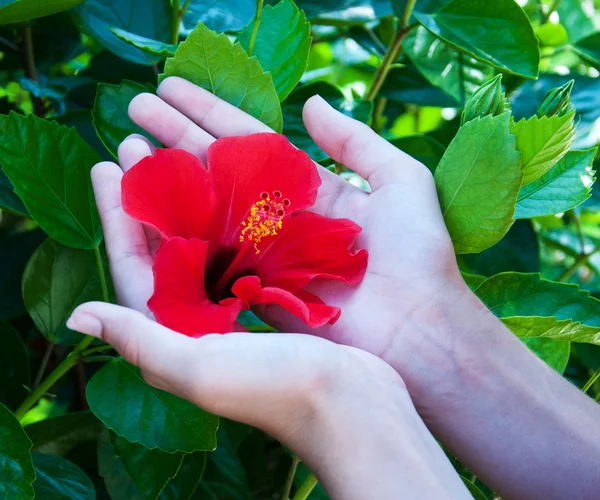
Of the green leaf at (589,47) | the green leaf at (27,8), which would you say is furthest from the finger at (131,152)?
the green leaf at (589,47)

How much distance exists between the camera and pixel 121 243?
3.50ft

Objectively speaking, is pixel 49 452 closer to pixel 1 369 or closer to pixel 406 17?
pixel 1 369

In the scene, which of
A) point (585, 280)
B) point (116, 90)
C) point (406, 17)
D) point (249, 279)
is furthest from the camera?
point (585, 280)

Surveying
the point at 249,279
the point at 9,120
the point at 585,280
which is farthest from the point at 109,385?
the point at 585,280

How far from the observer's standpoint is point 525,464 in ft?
3.48

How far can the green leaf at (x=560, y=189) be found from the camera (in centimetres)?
121

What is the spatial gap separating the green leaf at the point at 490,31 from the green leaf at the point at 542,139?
0.29 metres

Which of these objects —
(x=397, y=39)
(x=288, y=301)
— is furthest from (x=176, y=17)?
(x=288, y=301)

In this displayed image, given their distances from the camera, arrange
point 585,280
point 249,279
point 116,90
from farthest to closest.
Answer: point 585,280, point 116,90, point 249,279

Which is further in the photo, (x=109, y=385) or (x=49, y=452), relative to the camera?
(x=49, y=452)

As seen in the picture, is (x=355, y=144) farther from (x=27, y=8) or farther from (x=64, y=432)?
(x=64, y=432)

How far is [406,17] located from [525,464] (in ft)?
2.67

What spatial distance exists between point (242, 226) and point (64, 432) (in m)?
0.48

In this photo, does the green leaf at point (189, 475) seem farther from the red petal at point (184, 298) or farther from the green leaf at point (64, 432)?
the red petal at point (184, 298)
